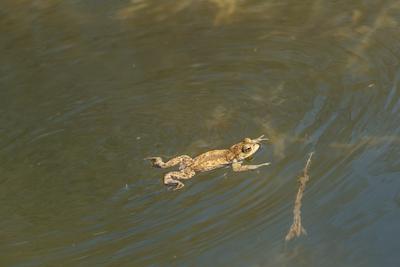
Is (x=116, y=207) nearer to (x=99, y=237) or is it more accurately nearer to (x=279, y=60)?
(x=99, y=237)

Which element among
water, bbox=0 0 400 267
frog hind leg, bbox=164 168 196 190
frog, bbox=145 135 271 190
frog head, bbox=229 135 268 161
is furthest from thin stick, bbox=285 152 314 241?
frog hind leg, bbox=164 168 196 190

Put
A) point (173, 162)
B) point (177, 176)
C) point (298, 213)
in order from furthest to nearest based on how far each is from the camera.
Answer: point (173, 162) < point (177, 176) < point (298, 213)

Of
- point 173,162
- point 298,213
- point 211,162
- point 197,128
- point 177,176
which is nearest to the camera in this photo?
point 298,213

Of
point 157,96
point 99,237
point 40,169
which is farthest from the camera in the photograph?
point 157,96

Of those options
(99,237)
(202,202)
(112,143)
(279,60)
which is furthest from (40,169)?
(279,60)

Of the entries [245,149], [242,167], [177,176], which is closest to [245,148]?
[245,149]

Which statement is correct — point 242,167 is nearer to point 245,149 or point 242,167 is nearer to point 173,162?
point 245,149
